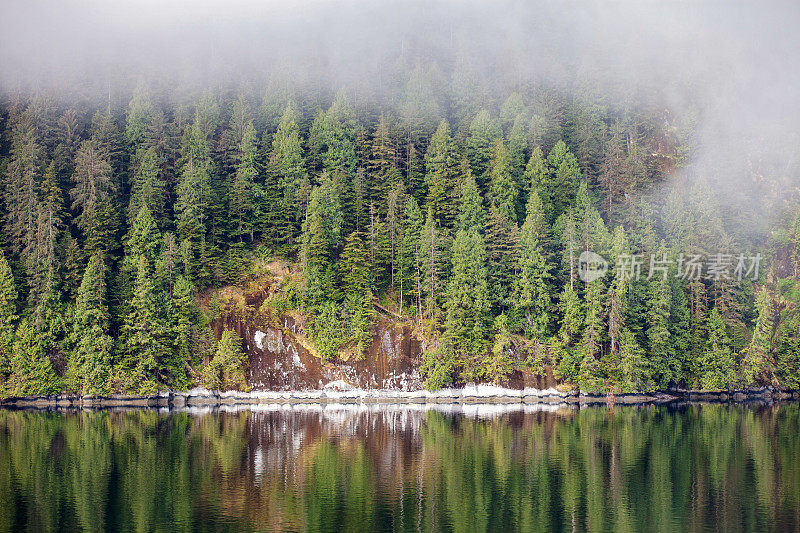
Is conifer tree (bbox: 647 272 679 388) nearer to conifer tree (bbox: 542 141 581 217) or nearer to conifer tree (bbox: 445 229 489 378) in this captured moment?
conifer tree (bbox: 542 141 581 217)

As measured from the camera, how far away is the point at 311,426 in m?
73.2

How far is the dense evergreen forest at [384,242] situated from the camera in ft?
301

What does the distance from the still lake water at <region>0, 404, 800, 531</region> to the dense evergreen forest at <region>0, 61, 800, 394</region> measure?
12948 millimetres

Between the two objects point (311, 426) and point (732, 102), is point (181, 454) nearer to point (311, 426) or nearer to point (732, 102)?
point (311, 426)

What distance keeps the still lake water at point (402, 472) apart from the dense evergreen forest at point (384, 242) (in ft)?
42.5

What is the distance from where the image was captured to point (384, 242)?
102562 mm

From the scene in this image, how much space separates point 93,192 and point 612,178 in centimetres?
6776

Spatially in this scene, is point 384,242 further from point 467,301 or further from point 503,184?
point 503,184

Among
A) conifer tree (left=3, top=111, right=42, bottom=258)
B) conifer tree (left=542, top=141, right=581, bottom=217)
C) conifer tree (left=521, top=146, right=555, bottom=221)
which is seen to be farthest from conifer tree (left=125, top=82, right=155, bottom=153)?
conifer tree (left=542, top=141, right=581, bottom=217)

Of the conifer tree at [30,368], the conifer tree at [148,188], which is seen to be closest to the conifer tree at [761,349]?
the conifer tree at [148,188]

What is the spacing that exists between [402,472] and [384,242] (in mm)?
52303

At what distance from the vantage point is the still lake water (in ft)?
137

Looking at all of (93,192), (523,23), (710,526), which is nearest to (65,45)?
(93,192)

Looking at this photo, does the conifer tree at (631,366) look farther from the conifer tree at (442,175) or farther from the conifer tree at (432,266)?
the conifer tree at (442,175)
